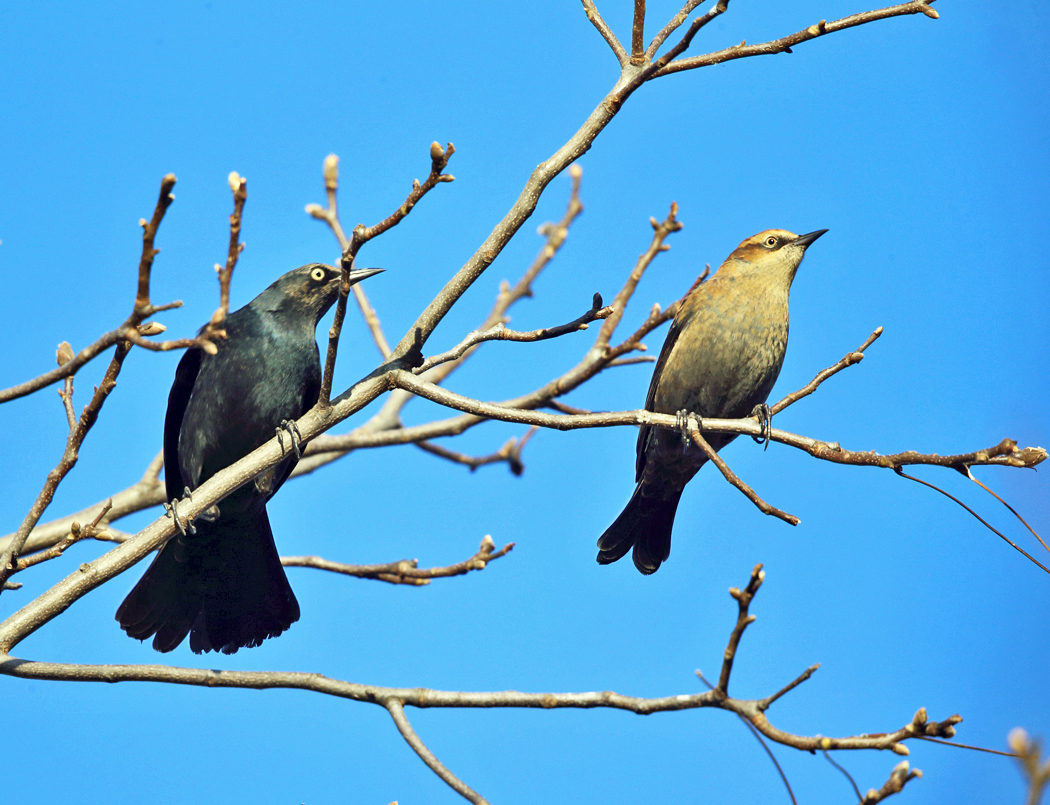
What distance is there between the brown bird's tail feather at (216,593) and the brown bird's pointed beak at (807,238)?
418 centimetres

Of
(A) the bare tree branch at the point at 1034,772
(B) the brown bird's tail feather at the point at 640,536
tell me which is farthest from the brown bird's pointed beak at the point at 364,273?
(A) the bare tree branch at the point at 1034,772

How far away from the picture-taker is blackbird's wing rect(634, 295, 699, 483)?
6.74 metres

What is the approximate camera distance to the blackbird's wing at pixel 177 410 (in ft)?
19.4

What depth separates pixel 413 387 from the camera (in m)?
3.98

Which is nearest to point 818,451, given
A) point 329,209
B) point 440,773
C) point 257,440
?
point 440,773

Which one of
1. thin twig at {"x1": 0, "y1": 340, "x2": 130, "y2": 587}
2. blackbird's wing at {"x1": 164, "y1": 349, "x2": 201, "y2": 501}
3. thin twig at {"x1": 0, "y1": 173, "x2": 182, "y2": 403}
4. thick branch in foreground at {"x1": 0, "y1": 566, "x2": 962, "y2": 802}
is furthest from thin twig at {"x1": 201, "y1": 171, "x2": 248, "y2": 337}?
blackbird's wing at {"x1": 164, "y1": 349, "x2": 201, "y2": 501}

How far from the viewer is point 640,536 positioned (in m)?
6.79

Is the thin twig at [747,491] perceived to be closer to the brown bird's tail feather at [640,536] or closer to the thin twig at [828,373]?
the thin twig at [828,373]

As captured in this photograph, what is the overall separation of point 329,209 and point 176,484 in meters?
2.12

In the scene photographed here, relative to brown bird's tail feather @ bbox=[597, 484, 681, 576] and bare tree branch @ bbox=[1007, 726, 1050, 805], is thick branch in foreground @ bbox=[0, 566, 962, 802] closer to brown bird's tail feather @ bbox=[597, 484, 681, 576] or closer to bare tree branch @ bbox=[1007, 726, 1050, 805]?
bare tree branch @ bbox=[1007, 726, 1050, 805]

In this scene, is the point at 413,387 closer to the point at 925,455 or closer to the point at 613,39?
the point at 613,39

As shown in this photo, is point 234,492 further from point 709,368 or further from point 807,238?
point 807,238

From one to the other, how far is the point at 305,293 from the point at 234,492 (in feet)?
4.72

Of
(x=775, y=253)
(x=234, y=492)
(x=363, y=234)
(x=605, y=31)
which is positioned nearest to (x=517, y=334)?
(x=363, y=234)
